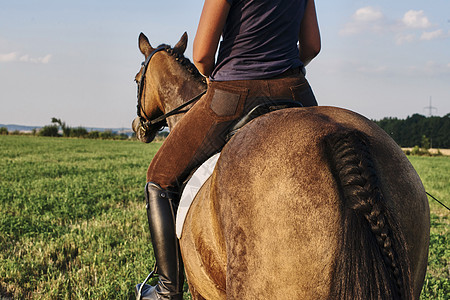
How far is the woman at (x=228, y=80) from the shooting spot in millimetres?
2230

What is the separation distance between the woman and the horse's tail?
2.83 ft

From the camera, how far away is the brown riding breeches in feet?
7.26

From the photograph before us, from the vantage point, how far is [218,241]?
1.82m

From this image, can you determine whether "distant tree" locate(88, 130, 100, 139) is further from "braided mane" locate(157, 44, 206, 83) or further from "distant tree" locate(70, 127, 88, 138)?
"braided mane" locate(157, 44, 206, 83)

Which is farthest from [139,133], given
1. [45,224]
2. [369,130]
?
[45,224]

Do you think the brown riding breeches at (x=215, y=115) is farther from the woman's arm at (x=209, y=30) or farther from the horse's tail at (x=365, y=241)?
the horse's tail at (x=365, y=241)

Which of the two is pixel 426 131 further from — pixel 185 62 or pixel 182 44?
pixel 185 62

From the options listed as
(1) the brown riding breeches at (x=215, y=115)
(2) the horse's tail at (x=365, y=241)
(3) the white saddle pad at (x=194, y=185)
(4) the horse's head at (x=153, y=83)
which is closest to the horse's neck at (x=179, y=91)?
(4) the horse's head at (x=153, y=83)

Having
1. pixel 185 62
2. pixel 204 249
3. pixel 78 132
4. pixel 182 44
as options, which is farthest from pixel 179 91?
pixel 78 132

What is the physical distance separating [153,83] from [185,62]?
39 centimetres

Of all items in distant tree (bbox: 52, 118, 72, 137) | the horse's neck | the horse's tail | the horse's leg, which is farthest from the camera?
distant tree (bbox: 52, 118, 72, 137)

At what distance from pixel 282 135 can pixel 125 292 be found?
322 centimetres

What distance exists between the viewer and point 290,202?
1.46 m

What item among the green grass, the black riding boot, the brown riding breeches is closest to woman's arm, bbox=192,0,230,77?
the brown riding breeches
